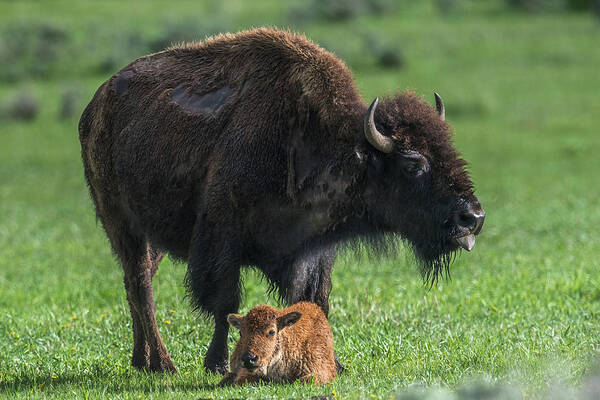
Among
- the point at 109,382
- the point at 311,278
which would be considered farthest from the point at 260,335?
the point at 109,382

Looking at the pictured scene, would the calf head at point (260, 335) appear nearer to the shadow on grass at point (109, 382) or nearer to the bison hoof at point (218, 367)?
the shadow on grass at point (109, 382)

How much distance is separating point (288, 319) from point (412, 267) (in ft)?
21.6

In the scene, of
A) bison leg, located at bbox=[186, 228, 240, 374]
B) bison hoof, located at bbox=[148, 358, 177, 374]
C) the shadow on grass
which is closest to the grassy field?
the shadow on grass

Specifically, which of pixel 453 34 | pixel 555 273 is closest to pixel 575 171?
pixel 555 273

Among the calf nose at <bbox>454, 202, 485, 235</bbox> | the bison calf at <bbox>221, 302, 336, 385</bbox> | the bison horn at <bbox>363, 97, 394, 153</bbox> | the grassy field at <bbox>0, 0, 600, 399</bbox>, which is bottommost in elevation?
the grassy field at <bbox>0, 0, 600, 399</bbox>

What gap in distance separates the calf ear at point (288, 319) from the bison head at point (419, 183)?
1.14 meters

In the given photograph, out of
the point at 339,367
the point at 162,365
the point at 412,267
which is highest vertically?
the point at 339,367

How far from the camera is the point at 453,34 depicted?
4066 cm

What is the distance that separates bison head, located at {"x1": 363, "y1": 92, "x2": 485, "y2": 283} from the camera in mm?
7383

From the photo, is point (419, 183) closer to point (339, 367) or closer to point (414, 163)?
point (414, 163)

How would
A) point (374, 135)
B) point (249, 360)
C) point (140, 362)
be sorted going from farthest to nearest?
point (140, 362)
point (374, 135)
point (249, 360)

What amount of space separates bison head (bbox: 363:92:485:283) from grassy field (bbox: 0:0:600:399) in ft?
1.99

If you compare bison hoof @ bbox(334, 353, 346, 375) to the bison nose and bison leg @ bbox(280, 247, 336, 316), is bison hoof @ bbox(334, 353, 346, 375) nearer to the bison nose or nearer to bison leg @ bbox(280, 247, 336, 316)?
bison leg @ bbox(280, 247, 336, 316)

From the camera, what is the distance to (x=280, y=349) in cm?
717
